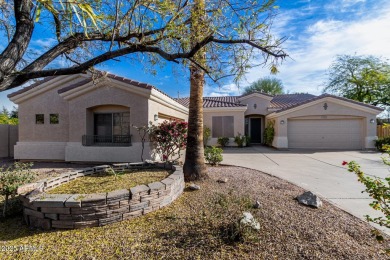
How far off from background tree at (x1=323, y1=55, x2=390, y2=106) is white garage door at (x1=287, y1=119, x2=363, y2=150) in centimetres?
1188

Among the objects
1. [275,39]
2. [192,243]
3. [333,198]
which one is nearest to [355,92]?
[333,198]

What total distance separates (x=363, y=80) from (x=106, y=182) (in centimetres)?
3089

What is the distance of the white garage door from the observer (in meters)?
15.7

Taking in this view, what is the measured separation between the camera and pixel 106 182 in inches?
193

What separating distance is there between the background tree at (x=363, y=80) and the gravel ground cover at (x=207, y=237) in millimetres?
27595

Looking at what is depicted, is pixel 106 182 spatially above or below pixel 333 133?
below

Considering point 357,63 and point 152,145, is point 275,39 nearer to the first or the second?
point 152,145

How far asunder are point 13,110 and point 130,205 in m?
34.0

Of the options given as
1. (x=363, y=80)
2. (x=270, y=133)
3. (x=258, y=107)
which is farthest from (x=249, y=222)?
(x=363, y=80)

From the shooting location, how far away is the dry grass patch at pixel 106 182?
431cm

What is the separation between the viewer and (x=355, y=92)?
80.6ft

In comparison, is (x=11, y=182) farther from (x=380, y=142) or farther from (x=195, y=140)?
(x=380, y=142)

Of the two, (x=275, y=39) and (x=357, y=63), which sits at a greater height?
(x=357, y=63)

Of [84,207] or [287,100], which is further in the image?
[287,100]
